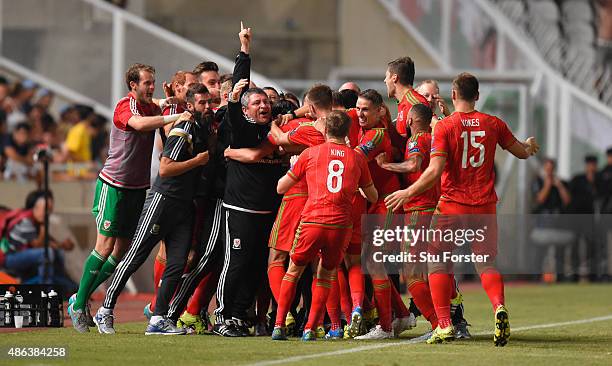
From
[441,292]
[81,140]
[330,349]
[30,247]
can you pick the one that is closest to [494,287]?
[441,292]

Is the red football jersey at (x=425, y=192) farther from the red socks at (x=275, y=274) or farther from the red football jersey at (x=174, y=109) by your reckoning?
the red football jersey at (x=174, y=109)

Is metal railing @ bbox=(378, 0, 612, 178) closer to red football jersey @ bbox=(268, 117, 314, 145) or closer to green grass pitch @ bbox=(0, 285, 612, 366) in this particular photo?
green grass pitch @ bbox=(0, 285, 612, 366)

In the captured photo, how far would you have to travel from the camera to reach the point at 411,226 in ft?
37.8

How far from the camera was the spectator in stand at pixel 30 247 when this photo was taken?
17.0m

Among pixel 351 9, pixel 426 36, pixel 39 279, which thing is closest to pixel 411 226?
pixel 39 279

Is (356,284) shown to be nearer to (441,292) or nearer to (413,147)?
(441,292)

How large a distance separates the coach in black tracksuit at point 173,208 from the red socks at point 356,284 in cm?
136

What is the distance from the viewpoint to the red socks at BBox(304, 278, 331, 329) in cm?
1124

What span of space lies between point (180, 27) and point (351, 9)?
3869 mm

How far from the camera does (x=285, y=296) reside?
36.5 feet

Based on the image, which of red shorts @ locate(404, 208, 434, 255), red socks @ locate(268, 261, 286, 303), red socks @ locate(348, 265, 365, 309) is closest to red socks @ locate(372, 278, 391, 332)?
red socks @ locate(348, 265, 365, 309)

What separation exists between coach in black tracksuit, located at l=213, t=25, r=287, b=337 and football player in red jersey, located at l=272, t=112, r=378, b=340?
0.73 metres

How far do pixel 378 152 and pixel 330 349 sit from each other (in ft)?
5.75

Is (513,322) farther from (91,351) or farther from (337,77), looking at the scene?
(337,77)
